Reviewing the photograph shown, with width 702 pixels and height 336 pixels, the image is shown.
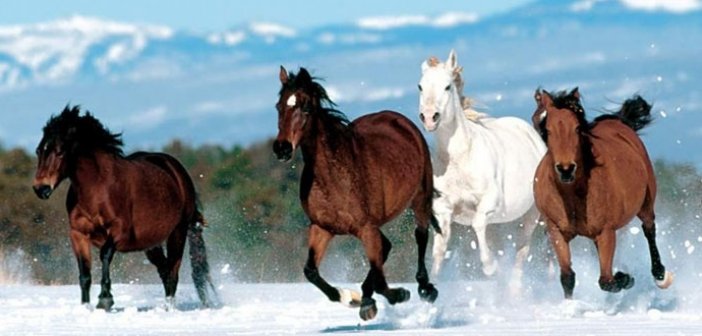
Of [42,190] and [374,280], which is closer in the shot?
[374,280]

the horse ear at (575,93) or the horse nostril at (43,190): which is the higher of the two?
the horse ear at (575,93)

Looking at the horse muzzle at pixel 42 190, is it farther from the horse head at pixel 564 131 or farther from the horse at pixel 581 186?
the horse head at pixel 564 131

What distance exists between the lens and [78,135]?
16.1 meters

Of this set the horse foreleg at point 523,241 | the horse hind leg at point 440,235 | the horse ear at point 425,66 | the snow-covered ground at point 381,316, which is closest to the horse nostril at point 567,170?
the snow-covered ground at point 381,316

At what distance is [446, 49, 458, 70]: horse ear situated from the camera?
16688 mm

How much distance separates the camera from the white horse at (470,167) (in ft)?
54.1

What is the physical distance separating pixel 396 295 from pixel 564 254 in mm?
1528

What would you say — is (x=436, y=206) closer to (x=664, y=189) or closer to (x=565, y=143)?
(x=565, y=143)

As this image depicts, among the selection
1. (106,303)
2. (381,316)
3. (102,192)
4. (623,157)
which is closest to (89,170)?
(102,192)

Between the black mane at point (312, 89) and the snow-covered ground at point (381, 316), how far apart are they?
4.32ft

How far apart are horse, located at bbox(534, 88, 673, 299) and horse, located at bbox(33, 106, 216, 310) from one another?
302 centimetres

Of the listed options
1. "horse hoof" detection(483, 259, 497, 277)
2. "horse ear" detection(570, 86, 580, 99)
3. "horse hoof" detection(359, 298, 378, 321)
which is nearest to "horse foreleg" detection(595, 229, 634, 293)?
"horse ear" detection(570, 86, 580, 99)

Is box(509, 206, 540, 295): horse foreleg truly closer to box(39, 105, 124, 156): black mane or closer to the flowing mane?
the flowing mane

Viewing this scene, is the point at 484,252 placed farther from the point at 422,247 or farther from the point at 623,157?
the point at 623,157
